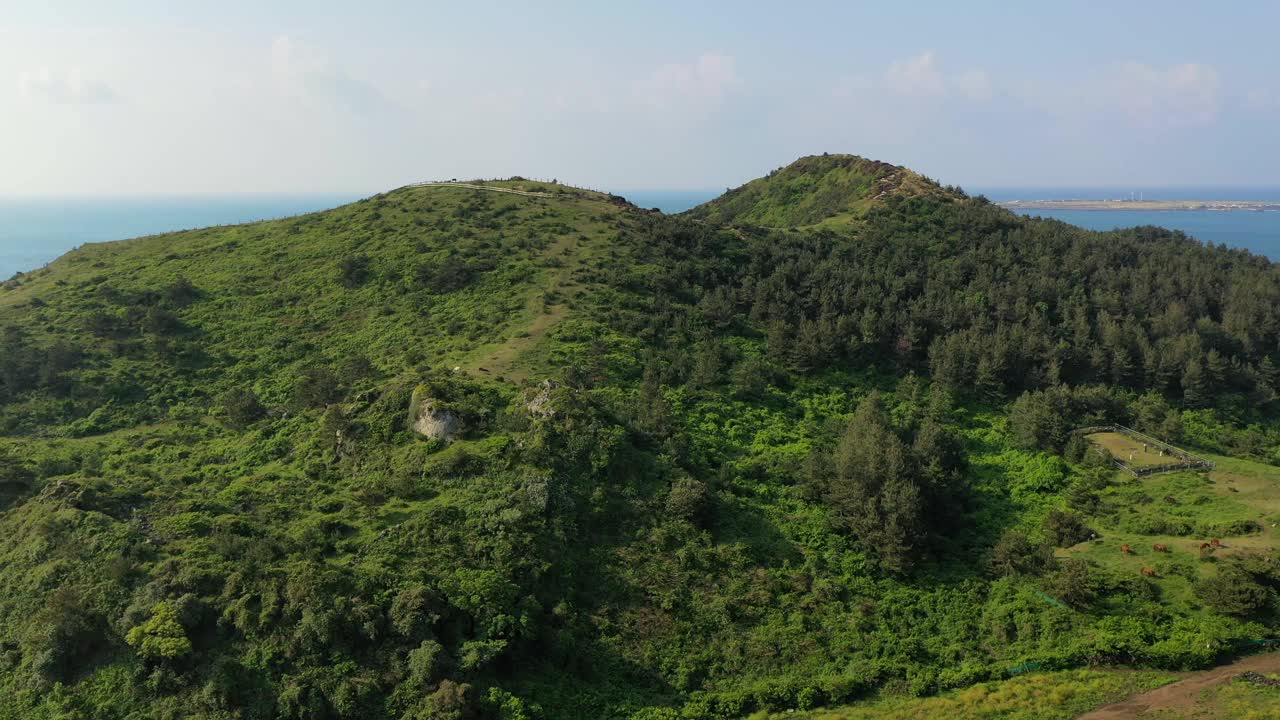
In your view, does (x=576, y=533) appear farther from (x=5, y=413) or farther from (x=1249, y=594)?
(x=5, y=413)

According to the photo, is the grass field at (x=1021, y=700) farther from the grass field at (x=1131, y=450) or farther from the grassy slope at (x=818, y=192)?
the grassy slope at (x=818, y=192)

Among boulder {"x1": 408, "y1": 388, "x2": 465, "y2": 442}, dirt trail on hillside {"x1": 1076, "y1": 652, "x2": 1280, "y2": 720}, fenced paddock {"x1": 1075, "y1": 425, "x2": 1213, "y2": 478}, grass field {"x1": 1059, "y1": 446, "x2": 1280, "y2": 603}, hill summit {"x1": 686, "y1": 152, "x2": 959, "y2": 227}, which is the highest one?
hill summit {"x1": 686, "y1": 152, "x2": 959, "y2": 227}

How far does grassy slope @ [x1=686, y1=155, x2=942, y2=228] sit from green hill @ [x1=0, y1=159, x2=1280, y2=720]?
2454cm

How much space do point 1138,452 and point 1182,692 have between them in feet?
74.2

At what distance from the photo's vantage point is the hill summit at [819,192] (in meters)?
88.7

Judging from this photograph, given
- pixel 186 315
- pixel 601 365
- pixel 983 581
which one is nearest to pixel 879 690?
pixel 983 581

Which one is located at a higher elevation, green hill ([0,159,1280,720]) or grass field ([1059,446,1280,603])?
green hill ([0,159,1280,720])

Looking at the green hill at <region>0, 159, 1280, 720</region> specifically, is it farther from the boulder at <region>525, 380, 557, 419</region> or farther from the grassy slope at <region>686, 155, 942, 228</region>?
the grassy slope at <region>686, 155, 942, 228</region>

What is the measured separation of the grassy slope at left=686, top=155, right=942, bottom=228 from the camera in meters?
89.0

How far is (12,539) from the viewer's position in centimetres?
2691

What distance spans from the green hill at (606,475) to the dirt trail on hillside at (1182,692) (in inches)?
31.5

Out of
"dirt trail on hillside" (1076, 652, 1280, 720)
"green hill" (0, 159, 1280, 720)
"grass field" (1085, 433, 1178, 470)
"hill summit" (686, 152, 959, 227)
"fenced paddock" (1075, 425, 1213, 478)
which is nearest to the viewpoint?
"dirt trail on hillside" (1076, 652, 1280, 720)

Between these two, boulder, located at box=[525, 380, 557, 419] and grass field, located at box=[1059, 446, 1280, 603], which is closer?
grass field, located at box=[1059, 446, 1280, 603]

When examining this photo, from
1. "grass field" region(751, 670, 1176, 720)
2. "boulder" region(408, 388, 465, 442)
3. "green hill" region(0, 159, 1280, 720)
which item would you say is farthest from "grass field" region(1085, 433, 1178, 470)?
"boulder" region(408, 388, 465, 442)
